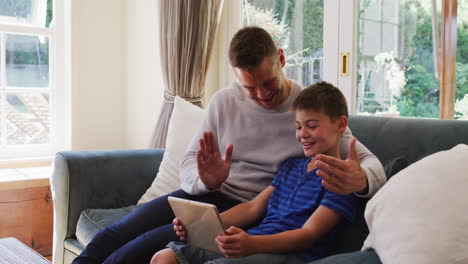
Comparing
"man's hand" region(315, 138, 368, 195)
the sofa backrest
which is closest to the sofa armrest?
the sofa backrest

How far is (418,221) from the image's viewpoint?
1.01 metres

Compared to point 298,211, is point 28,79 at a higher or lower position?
higher

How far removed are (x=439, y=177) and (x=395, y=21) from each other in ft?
4.52

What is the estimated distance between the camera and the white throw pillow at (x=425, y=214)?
97 centimetres

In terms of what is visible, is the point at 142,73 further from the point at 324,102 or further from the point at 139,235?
the point at 324,102

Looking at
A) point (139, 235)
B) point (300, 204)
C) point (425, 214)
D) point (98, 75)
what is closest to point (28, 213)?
point (98, 75)

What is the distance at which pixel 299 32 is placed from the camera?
2.76 m

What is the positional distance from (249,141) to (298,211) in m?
0.43

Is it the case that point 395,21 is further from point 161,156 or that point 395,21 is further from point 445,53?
point 161,156

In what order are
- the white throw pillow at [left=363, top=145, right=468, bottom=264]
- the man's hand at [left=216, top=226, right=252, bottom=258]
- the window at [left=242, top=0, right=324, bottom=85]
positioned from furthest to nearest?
1. the window at [left=242, top=0, right=324, bottom=85]
2. the man's hand at [left=216, top=226, right=252, bottom=258]
3. the white throw pillow at [left=363, top=145, right=468, bottom=264]

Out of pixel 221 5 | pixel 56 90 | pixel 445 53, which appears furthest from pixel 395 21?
pixel 56 90

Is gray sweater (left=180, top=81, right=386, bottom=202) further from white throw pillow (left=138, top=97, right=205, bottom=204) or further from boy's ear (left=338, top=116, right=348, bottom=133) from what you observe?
Result: white throw pillow (left=138, top=97, right=205, bottom=204)

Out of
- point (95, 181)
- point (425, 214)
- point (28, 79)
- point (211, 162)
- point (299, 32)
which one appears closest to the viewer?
point (425, 214)

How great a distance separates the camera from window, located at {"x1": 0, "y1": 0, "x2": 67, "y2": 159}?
345 cm
